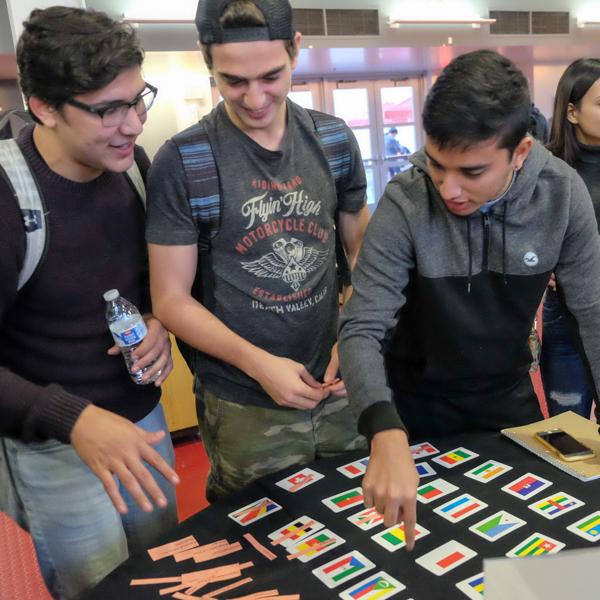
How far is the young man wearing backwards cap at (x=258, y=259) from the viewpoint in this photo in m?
Result: 1.35

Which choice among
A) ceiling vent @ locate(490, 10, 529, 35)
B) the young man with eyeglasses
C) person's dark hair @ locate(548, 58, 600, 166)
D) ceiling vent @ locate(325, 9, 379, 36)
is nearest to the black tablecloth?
the young man with eyeglasses

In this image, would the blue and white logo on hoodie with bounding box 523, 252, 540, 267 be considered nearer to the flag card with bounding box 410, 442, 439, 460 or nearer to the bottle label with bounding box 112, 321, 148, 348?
the flag card with bounding box 410, 442, 439, 460

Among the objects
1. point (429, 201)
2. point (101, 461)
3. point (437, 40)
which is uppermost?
point (437, 40)

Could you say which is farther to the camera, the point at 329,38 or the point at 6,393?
the point at 329,38

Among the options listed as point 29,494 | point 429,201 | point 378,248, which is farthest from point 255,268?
point 29,494

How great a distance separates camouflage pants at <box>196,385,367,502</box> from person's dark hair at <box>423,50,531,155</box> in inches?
28.4

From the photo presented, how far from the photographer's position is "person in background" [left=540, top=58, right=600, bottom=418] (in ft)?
7.25

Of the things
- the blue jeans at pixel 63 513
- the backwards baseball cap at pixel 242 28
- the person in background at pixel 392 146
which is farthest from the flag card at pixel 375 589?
the person in background at pixel 392 146

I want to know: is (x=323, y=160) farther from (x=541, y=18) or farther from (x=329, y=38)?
(x=541, y=18)

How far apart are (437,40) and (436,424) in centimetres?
526

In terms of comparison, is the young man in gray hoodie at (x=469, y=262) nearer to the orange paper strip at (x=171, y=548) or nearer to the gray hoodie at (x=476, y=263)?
the gray hoodie at (x=476, y=263)

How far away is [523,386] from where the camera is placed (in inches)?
61.3

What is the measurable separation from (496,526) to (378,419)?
0.29 meters

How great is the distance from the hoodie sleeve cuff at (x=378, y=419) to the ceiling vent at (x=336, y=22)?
15.6 feet
